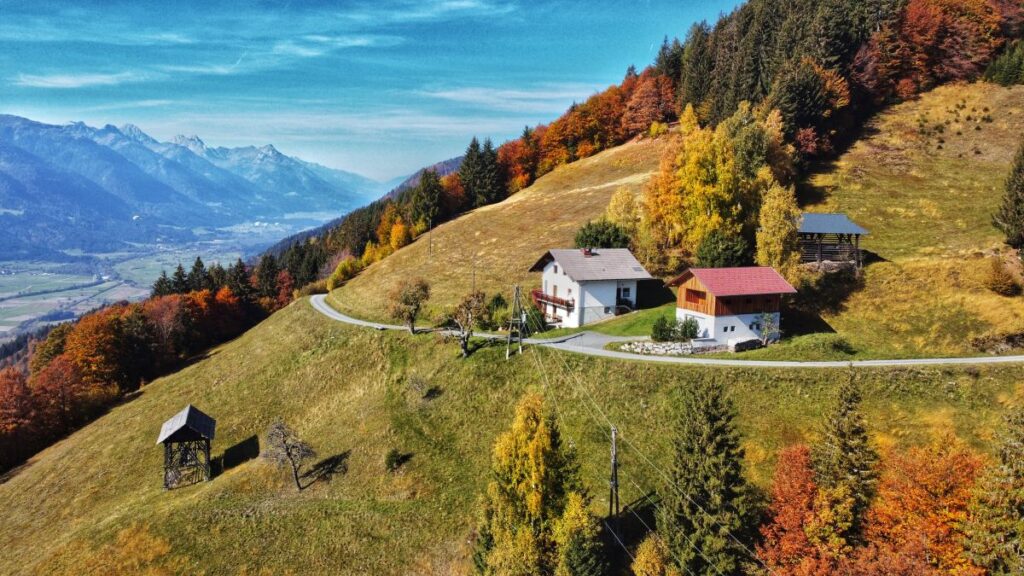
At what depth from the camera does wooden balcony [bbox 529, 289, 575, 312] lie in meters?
59.5

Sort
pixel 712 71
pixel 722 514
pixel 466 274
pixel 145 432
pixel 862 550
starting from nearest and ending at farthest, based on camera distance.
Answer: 1. pixel 862 550
2. pixel 722 514
3. pixel 145 432
4. pixel 466 274
5. pixel 712 71

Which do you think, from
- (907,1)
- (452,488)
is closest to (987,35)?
(907,1)

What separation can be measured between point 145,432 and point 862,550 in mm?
67946

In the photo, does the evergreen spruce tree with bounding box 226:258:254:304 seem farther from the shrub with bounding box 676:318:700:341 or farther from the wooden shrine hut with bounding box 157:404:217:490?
the shrub with bounding box 676:318:700:341

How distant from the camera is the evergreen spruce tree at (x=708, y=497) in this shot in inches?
1037

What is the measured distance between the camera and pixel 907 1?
3967 inches

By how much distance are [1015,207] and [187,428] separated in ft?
285

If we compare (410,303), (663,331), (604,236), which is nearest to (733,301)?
(663,331)

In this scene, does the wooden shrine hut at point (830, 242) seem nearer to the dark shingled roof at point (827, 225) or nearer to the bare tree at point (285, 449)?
the dark shingled roof at point (827, 225)

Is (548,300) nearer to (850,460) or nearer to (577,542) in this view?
(577,542)

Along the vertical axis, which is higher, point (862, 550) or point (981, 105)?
point (981, 105)

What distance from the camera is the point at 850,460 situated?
82.7 ft

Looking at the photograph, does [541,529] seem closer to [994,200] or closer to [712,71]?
[994,200]

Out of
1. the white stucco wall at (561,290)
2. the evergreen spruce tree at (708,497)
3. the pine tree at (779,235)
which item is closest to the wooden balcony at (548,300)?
the white stucco wall at (561,290)
